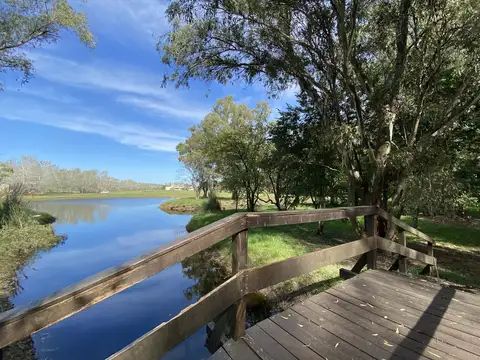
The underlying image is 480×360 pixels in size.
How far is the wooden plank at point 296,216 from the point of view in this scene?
1873 mm

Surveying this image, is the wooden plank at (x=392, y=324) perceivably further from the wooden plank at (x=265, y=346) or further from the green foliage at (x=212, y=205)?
the green foliage at (x=212, y=205)

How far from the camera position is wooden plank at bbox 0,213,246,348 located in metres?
0.83

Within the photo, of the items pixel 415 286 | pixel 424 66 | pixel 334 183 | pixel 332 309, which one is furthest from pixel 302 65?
pixel 332 309

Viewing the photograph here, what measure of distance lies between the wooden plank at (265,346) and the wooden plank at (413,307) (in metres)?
1.24

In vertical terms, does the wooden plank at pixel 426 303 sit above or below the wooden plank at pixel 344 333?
below

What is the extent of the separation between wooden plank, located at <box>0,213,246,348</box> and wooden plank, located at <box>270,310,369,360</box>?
3.34ft

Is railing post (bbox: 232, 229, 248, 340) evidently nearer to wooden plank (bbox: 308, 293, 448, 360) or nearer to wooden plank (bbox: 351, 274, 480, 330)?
wooden plank (bbox: 308, 293, 448, 360)

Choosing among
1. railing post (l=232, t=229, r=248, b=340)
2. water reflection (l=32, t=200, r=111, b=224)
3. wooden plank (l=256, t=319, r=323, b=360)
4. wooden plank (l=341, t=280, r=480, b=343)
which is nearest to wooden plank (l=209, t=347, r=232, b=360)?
railing post (l=232, t=229, r=248, b=340)

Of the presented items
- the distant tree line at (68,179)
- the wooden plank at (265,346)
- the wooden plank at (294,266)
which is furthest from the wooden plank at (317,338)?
the distant tree line at (68,179)

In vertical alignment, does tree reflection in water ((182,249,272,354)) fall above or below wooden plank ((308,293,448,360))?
below

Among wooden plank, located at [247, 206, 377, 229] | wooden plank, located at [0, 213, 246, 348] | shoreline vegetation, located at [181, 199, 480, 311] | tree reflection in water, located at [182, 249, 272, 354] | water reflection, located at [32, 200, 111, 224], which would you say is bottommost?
water reflection, located at [32, 200, 111, 224]

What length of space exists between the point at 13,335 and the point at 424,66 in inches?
272

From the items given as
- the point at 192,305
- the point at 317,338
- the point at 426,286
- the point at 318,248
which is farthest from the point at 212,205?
the point at 192,305

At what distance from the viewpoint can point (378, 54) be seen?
6473 mm
